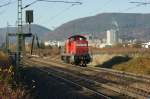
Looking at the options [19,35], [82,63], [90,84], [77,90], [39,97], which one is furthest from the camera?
[82,63]

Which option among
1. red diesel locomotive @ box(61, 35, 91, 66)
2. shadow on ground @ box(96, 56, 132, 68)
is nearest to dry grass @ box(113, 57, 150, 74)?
shadow on ground @ box(96, 56, 132, 68)

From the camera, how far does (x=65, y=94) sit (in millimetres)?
21734

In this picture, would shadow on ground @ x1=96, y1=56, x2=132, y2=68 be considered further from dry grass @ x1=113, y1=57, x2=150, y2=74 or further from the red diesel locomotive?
dry grass @ x1=113, y1=57, x2=150, y2=74

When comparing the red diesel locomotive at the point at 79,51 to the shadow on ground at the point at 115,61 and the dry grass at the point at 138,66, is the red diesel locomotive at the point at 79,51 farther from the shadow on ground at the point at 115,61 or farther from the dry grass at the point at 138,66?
the dry grass at the point at 138,66

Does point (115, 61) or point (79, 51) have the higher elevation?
point (79, 51)

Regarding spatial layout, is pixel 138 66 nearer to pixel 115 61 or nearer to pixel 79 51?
pixel 115 61

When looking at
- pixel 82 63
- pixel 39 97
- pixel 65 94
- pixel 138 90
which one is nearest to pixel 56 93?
pixel 65 94

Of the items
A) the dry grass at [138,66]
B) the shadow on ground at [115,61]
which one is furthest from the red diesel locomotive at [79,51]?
the dry grass at [138,66]

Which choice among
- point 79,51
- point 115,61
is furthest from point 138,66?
point 79,51

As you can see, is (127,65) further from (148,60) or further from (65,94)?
(65,94)

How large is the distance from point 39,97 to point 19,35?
1694 cm

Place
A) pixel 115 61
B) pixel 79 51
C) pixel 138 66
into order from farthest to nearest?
pixel 115 61, pixel 79 51, pixel 138 66

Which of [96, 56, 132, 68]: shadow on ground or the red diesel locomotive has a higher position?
the red diesel locomotive

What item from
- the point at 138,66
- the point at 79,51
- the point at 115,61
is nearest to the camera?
the point at 138,66
